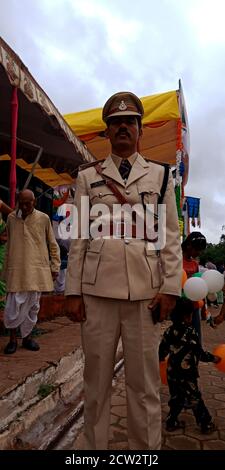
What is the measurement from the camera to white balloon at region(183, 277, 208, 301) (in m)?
2.63

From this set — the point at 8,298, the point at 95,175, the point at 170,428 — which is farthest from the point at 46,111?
the point at 170,428

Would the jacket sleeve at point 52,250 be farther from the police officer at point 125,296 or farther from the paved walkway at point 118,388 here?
the police officer at point 125,296

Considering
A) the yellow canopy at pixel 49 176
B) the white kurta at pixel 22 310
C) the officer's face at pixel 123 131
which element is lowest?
the white kurta at pixel 22 310

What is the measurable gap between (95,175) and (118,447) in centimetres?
169

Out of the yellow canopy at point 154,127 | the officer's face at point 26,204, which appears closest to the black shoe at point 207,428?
the officer's face at point 26,204

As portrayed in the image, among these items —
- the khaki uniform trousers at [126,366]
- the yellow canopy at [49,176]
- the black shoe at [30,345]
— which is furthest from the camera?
the yellow canopy at [49,176]

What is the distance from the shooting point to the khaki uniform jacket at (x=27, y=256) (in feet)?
11.5

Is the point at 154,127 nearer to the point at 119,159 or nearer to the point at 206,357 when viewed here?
the point at 206,357

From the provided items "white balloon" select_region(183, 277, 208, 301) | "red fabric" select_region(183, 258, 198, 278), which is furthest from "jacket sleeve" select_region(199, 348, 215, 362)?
"red fabric" select_region(183, 258, 198, 278)

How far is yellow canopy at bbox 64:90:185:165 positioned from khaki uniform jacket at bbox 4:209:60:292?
17.7ft

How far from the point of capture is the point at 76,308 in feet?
5.89

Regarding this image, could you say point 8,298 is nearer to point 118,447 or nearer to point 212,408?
point 118,447

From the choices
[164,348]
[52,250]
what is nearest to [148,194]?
[164,348]

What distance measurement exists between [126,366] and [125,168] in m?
0.96
